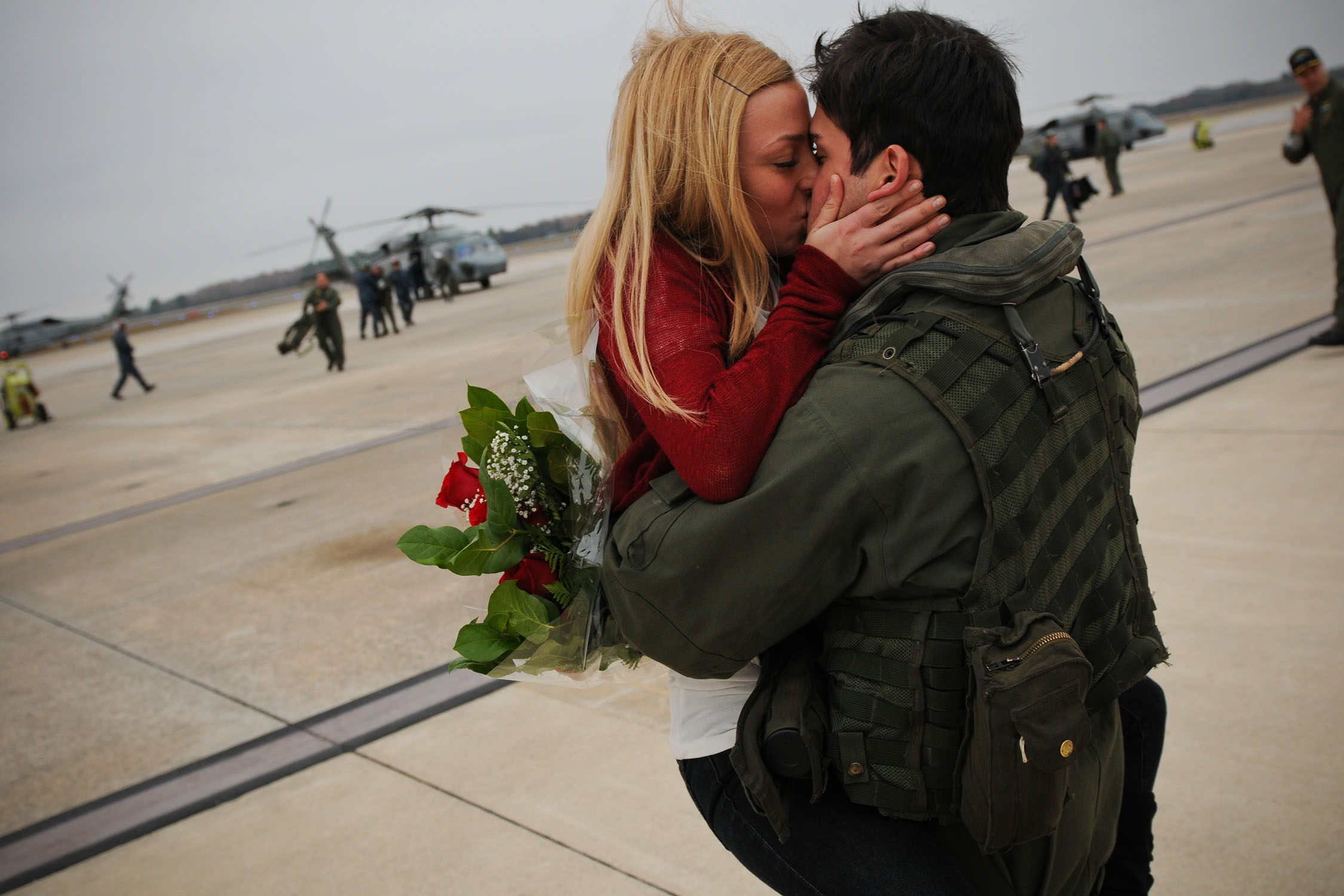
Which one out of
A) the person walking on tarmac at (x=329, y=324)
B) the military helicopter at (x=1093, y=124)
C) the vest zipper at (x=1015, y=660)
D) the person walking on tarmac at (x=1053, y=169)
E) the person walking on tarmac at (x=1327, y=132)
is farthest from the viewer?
the military helicopter at (x=1093, y=124)

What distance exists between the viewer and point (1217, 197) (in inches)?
658

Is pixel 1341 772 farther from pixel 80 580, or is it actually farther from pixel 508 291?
pixel 508 291

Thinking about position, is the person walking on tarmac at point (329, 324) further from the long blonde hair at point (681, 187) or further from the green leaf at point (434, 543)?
the long blonde hair at point (681, 187)

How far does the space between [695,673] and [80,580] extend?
6161 millimetres

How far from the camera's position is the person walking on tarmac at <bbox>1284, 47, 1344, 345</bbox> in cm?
607

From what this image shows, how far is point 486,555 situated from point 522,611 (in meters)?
0.10

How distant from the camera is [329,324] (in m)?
16.2

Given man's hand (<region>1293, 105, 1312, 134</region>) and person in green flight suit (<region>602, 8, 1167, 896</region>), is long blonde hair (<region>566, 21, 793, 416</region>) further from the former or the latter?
man's hand (<region>1293, 105, 1312, 134</region>)

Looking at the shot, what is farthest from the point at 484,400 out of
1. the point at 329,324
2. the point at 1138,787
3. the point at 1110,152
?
the point at 1110,152

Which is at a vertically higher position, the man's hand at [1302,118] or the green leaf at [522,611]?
the man's hand at [1302,118]

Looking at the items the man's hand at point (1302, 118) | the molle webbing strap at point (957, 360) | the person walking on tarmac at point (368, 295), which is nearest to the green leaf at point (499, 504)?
the molle webbing strap at point (957, 360)

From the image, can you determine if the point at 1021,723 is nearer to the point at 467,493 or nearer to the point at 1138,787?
the point at 1138,787

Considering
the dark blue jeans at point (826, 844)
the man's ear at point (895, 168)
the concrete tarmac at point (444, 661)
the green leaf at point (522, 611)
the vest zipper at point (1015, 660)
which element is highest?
the man's ear at point (895, 168)

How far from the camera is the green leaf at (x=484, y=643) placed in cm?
147
